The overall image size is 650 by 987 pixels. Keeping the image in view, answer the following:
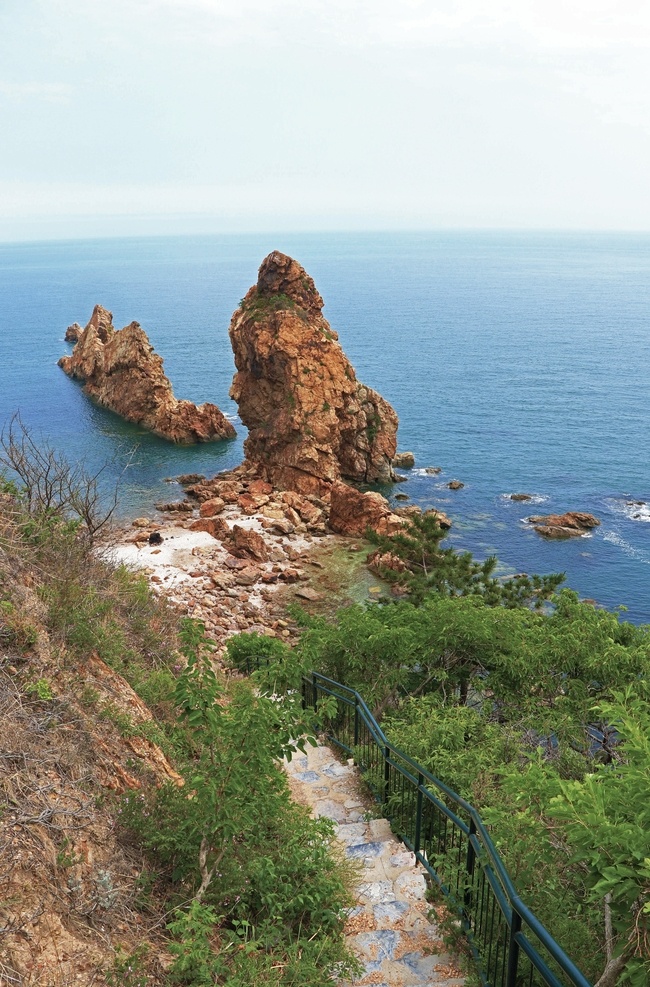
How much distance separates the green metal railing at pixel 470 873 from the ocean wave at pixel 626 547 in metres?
27.7

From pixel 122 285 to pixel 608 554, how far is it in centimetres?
14701

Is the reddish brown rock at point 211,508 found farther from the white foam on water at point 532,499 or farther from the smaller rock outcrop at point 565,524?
the smaller rock outcrop at point 565,524

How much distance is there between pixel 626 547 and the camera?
35062 millimetres

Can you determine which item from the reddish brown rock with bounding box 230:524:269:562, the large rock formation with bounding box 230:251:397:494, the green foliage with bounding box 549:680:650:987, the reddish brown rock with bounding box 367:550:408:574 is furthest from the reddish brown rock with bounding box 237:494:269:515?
the green foliage with bounding box 549:680:650:987

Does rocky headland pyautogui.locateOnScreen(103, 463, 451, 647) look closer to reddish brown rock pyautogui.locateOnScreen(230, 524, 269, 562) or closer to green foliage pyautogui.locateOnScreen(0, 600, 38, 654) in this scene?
reddish brown rock pyautogui.locateOnScreen(230, 524, 269, 562)

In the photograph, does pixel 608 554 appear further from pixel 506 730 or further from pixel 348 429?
pixel 506 730

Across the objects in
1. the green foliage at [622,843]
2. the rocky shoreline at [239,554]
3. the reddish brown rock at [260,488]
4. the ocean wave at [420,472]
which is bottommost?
the rocky shoreline at [239,554]

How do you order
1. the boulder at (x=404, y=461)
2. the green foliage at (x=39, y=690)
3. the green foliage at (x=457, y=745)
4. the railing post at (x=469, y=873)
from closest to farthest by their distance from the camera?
the railing post at (x=469, y=873), the green foliage at (x=39, y=690), the green foliage at (x=457, y=745), the boulder at (x=404, y=461)

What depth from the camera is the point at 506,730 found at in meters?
10.4

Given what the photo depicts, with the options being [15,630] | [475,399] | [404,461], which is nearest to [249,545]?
[404,461]

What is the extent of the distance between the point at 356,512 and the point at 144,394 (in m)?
27.5

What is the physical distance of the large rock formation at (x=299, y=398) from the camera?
41531 millimetres

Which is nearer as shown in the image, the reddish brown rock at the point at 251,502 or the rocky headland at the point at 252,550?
the rocky headland at the point at 252,550

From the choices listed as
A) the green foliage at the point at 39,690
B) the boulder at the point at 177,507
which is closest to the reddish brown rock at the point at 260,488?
the boulder at the point at 177,507
